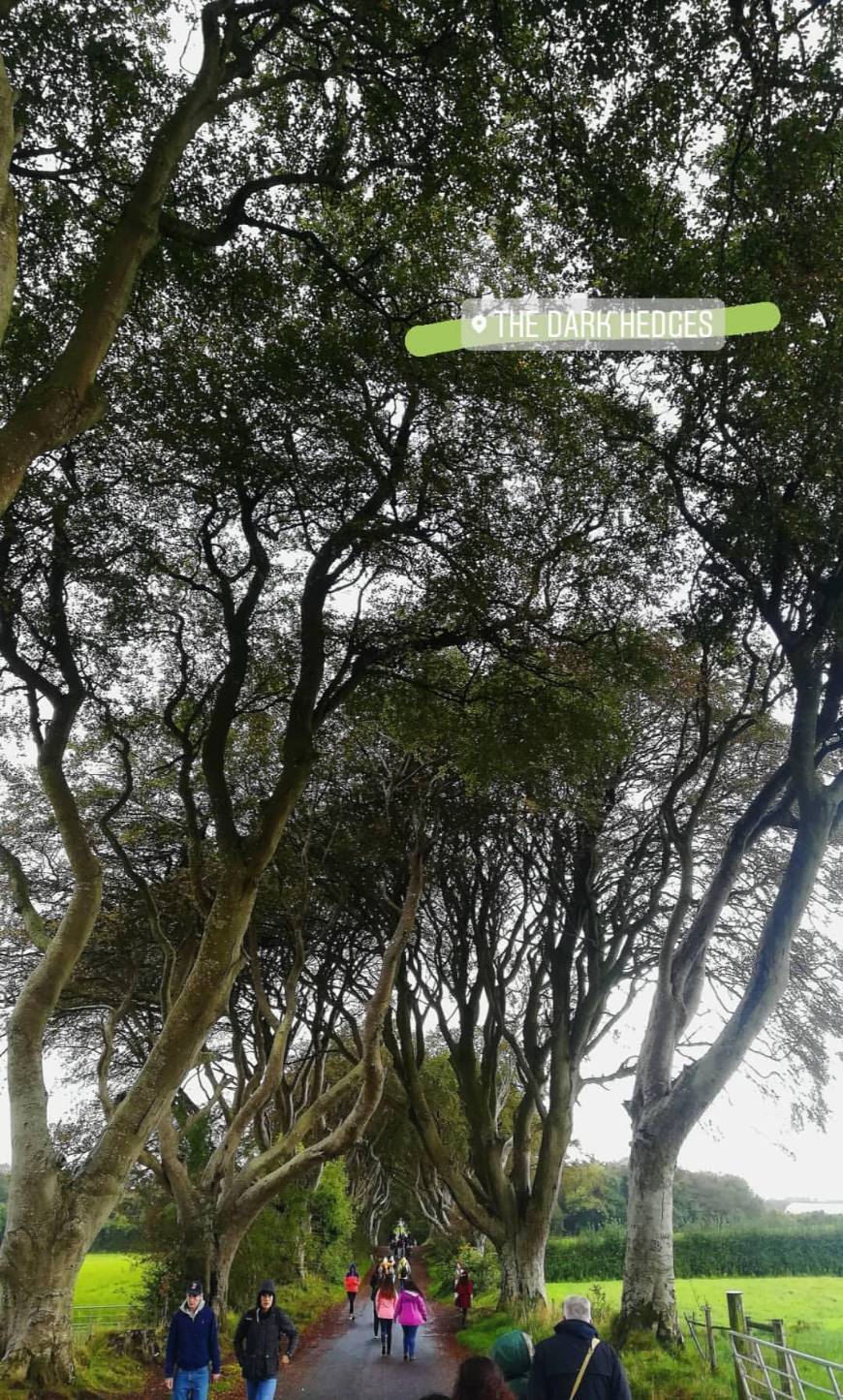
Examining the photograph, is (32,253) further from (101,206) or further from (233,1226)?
(233,1226)

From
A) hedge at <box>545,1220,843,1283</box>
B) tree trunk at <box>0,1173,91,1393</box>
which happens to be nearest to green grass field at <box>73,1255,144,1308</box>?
tree trunk at <box>0,1173,91,1393</box>

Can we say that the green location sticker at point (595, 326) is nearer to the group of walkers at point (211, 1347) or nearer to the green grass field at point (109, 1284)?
the group of walkers at point (211, 1347)

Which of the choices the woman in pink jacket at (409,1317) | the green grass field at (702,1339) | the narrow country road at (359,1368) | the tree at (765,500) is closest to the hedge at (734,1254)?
the green grass field at (702,1339)

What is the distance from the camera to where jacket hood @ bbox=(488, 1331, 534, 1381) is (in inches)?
184

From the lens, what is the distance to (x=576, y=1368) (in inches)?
170

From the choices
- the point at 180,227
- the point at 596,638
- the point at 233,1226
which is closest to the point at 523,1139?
the point at 233,1226

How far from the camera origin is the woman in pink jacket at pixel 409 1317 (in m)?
14.4

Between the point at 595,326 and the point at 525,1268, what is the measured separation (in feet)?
46.4

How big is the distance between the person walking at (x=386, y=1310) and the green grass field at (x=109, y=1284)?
14.2ft

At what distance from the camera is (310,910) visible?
61.5 ft

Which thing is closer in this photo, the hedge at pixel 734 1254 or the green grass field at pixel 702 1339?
the green grass field at pixel 702 1339

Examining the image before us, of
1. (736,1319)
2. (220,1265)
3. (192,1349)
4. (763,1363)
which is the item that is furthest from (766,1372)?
(220,1265)

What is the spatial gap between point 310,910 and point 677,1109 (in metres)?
11.1

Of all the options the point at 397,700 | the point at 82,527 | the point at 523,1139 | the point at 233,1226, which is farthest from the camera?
the point at 523,1139
